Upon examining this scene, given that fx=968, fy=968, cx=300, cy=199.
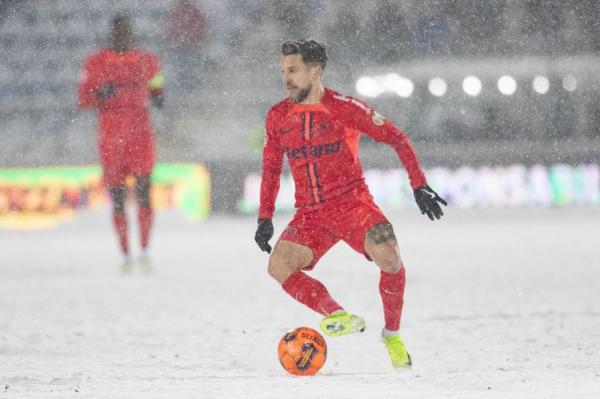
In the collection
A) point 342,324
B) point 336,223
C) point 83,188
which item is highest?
point 336,223

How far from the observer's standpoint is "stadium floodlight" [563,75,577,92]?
19016 millimetres

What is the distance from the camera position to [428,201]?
3879 mm

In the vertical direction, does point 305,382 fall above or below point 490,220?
above

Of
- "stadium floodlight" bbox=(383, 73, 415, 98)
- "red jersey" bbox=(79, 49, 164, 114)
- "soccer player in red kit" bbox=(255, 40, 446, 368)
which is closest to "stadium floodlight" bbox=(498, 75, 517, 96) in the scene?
"stadium floodlight" bbox=(383, 73, 415, 98)

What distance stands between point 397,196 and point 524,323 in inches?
394

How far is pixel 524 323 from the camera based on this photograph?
17.6 ft

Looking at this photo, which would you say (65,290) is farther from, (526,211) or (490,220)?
(526,211)

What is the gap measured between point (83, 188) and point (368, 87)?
6168 mm

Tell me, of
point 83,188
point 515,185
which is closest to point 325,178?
point 83,188

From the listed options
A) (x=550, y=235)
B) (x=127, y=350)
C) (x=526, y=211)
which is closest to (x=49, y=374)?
(x=127, y=350)

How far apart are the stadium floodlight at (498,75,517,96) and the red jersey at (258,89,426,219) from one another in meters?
15.4

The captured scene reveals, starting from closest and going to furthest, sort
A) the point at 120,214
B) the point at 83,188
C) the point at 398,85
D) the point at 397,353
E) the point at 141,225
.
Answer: the point at 397,353, the point at 141,225, the point at 120,214, the point at 83,188, the point at 398,85

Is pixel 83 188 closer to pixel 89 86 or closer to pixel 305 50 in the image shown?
pixel 89 86

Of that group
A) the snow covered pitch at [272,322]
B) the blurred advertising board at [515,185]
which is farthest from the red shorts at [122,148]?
the blurred advertising board at [515,185]
